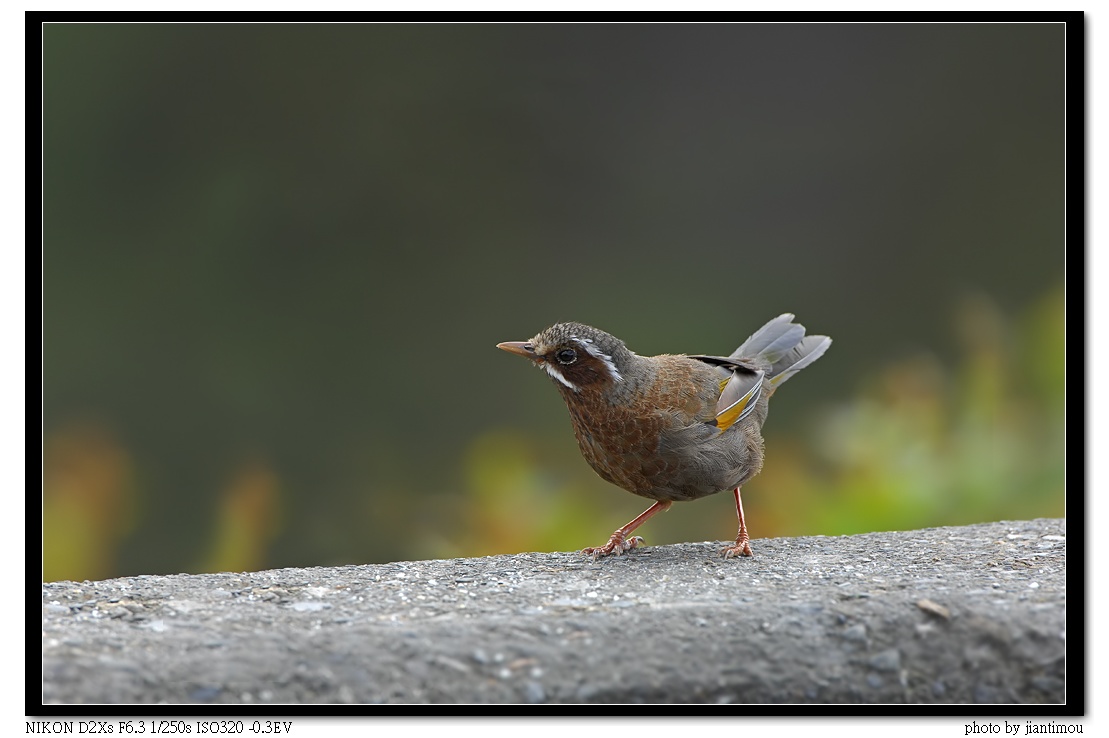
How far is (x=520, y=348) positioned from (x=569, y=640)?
58.9 inches

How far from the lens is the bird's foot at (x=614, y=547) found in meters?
5.20

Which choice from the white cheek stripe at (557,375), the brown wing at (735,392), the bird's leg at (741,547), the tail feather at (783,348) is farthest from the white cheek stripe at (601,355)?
the tail feather at (783,348)

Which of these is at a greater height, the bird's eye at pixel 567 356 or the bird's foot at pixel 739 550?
the bird's eye at pixel 567 356

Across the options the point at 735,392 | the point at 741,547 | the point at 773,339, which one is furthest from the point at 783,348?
the point at 741,547

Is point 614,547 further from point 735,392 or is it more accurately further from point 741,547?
point 735,392

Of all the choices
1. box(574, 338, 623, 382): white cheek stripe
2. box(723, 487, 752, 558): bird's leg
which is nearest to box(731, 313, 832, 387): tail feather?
box(723, 487, 752, 558): bird's leg

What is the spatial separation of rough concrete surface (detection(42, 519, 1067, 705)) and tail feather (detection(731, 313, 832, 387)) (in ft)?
5.22

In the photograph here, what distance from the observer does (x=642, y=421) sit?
497cm

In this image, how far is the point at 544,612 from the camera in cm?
409

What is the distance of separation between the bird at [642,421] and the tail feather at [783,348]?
0.70 meters

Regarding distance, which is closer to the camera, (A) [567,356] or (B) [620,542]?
(A) [567,356]

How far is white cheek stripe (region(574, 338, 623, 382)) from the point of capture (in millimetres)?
5004

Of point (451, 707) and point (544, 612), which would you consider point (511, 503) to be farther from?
point (451, 707)

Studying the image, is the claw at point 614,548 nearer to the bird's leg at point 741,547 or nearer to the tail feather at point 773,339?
the bird's leg at point 741,547
